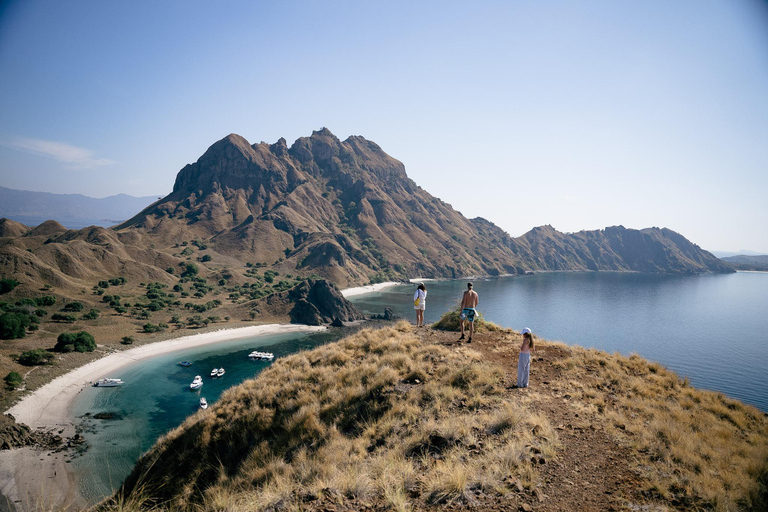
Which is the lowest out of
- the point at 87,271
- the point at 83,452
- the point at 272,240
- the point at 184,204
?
the point at 83,452

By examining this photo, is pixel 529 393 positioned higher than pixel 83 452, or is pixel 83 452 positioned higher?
pixel 529 393

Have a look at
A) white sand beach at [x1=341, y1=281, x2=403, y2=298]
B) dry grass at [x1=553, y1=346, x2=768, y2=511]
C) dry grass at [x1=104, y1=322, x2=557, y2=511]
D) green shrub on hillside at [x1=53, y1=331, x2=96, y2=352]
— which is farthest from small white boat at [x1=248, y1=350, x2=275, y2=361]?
white sand beach at [x1=341, y1=281, x2=403, y2=298]

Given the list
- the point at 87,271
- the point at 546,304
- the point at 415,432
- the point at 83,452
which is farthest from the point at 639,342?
the point at 87,271

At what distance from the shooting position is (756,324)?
8506 cm

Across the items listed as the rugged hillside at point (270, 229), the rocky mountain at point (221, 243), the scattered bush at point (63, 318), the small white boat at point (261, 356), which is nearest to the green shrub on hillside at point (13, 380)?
the scattered bush at point (63, 318)

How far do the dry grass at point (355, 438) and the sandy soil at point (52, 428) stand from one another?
3535 mm

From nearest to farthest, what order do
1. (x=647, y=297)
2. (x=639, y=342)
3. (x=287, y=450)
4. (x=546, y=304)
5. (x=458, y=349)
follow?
(x=287, y=450), (x=458, y=349), (x=639, y=342), (x=546, y=304), (x=647, y=297)

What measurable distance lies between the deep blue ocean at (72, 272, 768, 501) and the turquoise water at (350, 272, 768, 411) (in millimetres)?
259

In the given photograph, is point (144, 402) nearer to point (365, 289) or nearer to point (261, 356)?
point (261, 356)

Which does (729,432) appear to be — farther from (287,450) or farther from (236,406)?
(236,406)

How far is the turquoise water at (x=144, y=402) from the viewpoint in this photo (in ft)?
84.8

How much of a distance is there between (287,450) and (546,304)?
122 metres

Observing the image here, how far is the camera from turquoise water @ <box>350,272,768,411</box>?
5212 centimetres

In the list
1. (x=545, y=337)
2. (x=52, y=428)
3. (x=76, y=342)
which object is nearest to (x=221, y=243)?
(x=76, y=342)
